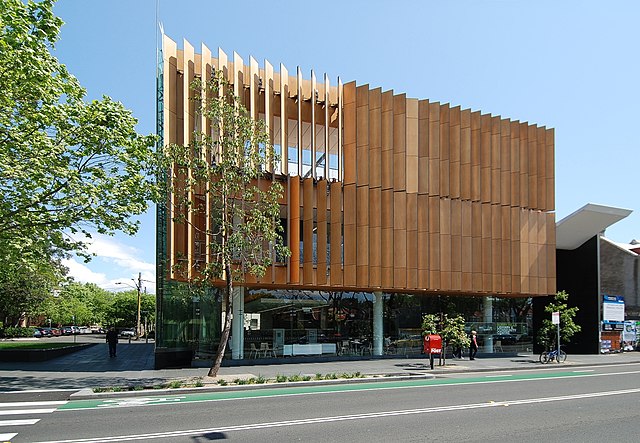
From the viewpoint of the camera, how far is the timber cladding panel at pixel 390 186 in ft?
86.2

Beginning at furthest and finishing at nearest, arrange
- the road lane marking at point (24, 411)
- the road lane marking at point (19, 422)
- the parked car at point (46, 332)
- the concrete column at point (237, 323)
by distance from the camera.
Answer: the parked car at point (46, 332) → the concrete column at point (237, 323) → the road lane marking at point (24, 411) → the road lane marking at point (19, 422)

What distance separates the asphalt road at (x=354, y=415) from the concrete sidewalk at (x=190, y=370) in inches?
151

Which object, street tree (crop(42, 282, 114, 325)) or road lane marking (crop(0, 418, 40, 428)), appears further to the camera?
street tree (crop(42, 282, 114, 325))

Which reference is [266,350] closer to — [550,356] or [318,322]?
[318,322]

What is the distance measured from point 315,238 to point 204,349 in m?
7.15

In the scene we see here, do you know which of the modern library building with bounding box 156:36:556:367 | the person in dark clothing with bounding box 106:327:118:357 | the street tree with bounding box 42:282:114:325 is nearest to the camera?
the modern library building with bounding box 156:36:556:367

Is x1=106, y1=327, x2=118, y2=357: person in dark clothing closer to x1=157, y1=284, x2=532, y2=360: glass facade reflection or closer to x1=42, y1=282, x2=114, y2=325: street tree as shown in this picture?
x1=157, y1=284, x2=532, y2=360: glass facade reflection

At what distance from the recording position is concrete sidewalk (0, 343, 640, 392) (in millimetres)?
19688

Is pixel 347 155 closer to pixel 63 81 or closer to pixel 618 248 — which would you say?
pixel 63 81

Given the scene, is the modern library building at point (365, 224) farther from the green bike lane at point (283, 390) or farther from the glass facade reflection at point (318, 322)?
the green bike lane at point (283, 390)

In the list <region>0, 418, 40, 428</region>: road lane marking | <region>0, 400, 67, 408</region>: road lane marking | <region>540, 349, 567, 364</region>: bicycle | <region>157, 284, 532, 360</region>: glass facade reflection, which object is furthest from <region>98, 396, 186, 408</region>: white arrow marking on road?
<region>540, 349, 567, 364</region>: bicycle

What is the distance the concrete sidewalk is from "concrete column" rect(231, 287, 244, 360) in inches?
68.8

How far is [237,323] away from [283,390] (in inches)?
362

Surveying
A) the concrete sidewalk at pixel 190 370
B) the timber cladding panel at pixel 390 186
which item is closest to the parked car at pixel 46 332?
the concrete sidewalk at pixel 190 370
